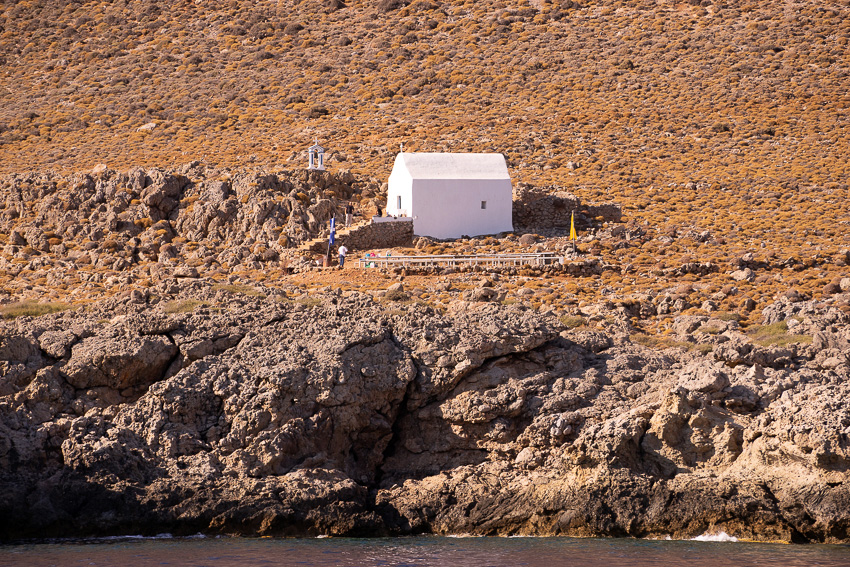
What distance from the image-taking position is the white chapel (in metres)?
A: 36.7

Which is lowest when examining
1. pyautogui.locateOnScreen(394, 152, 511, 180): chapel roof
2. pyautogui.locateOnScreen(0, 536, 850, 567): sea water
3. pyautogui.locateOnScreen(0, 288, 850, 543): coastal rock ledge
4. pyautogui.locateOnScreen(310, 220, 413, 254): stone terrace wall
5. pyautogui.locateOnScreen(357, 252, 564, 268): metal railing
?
pyautogui.locateOnScreen(0, 536, 850, 567): sea water

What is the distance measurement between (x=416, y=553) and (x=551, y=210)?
22456mm

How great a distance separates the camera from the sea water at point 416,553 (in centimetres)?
1788

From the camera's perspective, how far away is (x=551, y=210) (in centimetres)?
3956

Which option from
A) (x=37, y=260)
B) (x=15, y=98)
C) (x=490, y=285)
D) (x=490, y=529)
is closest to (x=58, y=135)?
(x=15, y=98)

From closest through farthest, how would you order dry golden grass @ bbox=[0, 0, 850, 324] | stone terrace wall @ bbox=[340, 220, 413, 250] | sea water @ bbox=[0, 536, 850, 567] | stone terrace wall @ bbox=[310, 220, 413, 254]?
1. sea water @ bbox=[0, 536, 850, 567]
2. stone terrace wall @ bbox=[310, 220, 413, 254]
3. stone terrace wall @ bbox=[340, 220, 413, 250]
4. dry golden grass @ bbox=[0, 0, 850, 324]

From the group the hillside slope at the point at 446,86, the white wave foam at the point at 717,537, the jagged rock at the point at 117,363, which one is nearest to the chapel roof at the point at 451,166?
the hillside slope at the point at 446,86

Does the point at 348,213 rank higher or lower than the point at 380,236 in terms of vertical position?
higher

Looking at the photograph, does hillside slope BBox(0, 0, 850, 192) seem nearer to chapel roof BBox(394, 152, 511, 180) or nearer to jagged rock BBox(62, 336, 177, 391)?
chapel roof BBox(394, 152, 511, 180)

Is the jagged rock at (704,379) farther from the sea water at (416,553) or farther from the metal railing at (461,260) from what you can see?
the metal railing at (461,260)

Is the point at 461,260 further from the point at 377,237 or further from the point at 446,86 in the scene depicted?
the point at 446,86

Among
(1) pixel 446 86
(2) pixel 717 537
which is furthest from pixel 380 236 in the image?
(1) pixel 446 86

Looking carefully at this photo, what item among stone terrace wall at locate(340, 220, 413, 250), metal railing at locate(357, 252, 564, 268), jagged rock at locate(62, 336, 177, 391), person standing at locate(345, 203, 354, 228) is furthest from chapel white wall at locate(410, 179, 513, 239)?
jagged rock at locate(62, 336, 177, 391)

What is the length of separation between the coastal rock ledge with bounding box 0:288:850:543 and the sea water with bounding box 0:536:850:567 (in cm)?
61
